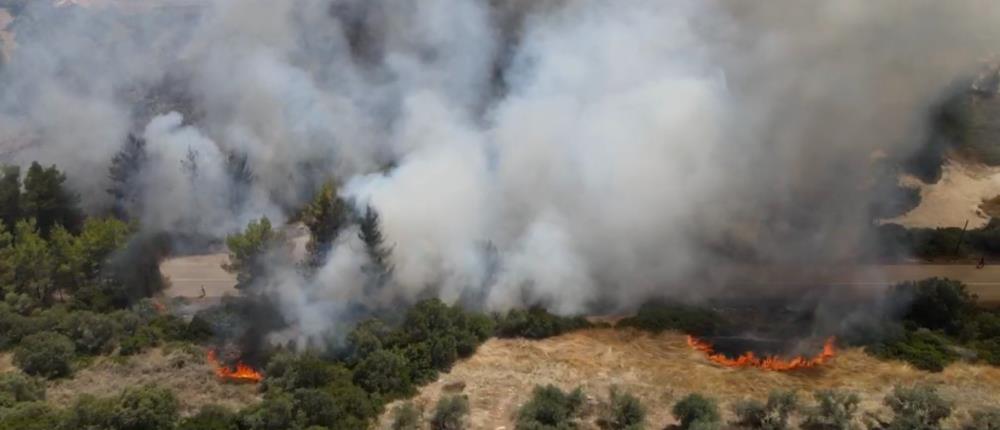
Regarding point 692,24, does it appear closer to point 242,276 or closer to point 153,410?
point 242,276

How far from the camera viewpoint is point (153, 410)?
1374 inches

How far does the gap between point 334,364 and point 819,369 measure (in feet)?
78.9

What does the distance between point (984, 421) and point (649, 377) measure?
47.3 feet

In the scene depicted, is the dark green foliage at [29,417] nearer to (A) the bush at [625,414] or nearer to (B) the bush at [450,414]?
(B) the bush at [450,414]

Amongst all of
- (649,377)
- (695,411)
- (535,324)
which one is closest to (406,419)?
(535,324)

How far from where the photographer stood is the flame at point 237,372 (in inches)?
1575

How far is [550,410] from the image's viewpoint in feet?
116

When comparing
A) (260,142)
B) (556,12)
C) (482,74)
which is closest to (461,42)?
(482,74)

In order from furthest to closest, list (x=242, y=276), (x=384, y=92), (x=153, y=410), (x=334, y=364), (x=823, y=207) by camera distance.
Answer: (x=384, y=92) < (x=823, y=207) < (x=242, y=276) < (x=334, y=364) < (x=153, y=410)

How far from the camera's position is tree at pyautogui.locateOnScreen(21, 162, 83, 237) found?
171ft

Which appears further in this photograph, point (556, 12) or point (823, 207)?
point (556, 12)

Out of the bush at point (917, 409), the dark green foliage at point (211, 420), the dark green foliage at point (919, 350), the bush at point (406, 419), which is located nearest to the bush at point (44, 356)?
the dark green foliage at point (211, 420)

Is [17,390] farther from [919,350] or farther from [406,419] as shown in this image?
[919,350]

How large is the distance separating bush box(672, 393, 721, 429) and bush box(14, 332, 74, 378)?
29.9 meters
